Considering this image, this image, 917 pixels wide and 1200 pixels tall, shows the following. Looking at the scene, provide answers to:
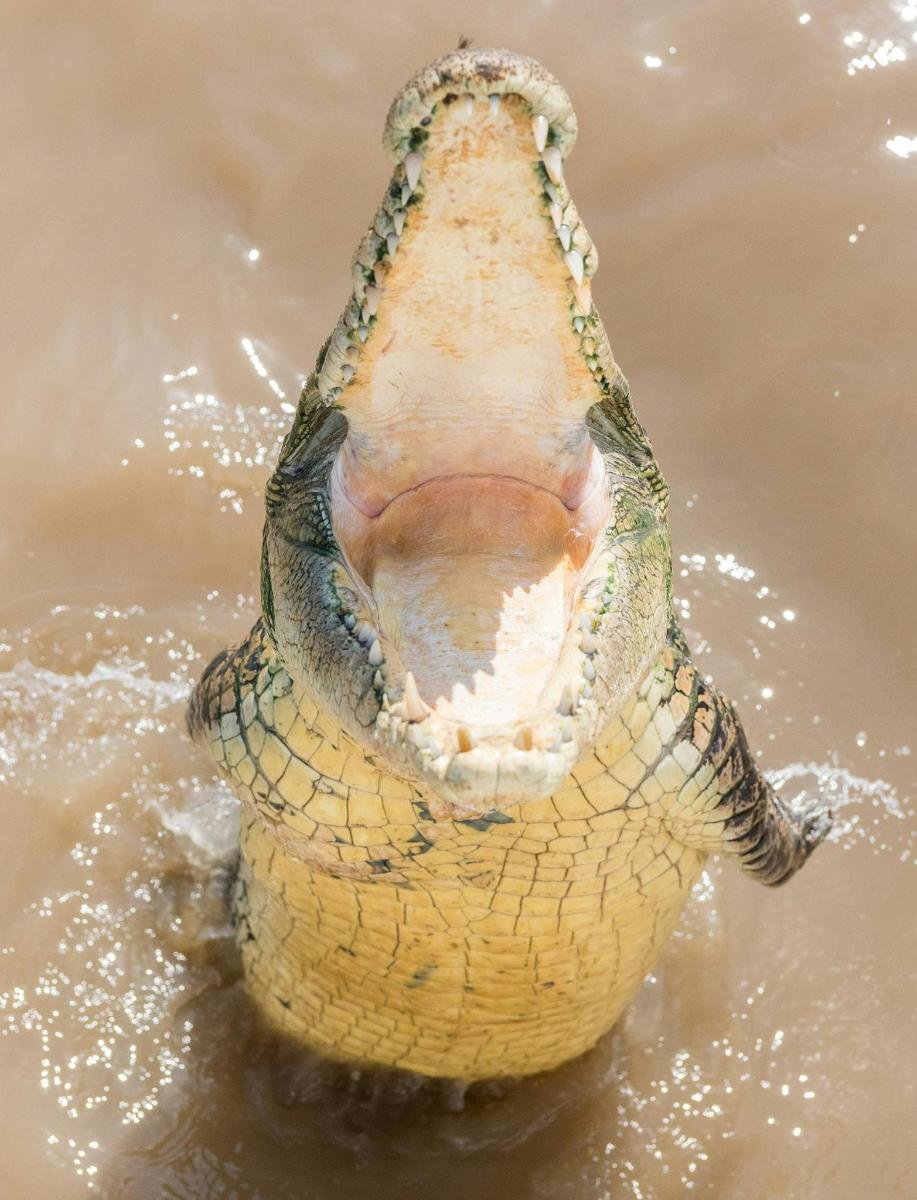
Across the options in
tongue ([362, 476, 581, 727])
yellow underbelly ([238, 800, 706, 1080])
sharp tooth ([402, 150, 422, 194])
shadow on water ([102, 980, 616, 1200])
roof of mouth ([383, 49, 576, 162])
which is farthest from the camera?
shadow on water ([102, 980, 616, 1200])

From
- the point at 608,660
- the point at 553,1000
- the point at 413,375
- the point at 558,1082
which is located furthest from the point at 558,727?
the point at 558,1082

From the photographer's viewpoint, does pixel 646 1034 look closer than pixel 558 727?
No

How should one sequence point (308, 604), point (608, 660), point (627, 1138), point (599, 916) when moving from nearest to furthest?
point (608, 660)
point (308, 604)
point (599, 916)
point (627, 1138)

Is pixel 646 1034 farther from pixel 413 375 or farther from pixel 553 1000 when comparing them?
pixel 413 375

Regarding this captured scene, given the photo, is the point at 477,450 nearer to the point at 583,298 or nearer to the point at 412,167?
the point at 583,298

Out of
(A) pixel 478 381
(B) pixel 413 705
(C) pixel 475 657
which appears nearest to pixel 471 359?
(A) pixel 478 381

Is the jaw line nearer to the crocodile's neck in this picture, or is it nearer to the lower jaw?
the lower jaw

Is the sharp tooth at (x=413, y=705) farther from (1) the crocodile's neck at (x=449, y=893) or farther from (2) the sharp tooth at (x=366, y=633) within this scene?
(1) the crocodile's neck at (x=449, y=893)

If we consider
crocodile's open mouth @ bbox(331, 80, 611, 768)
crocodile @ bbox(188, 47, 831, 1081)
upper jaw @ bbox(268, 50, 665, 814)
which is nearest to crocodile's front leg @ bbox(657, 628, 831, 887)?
crocodile @ bbox(188, 47, 831, 1081)
